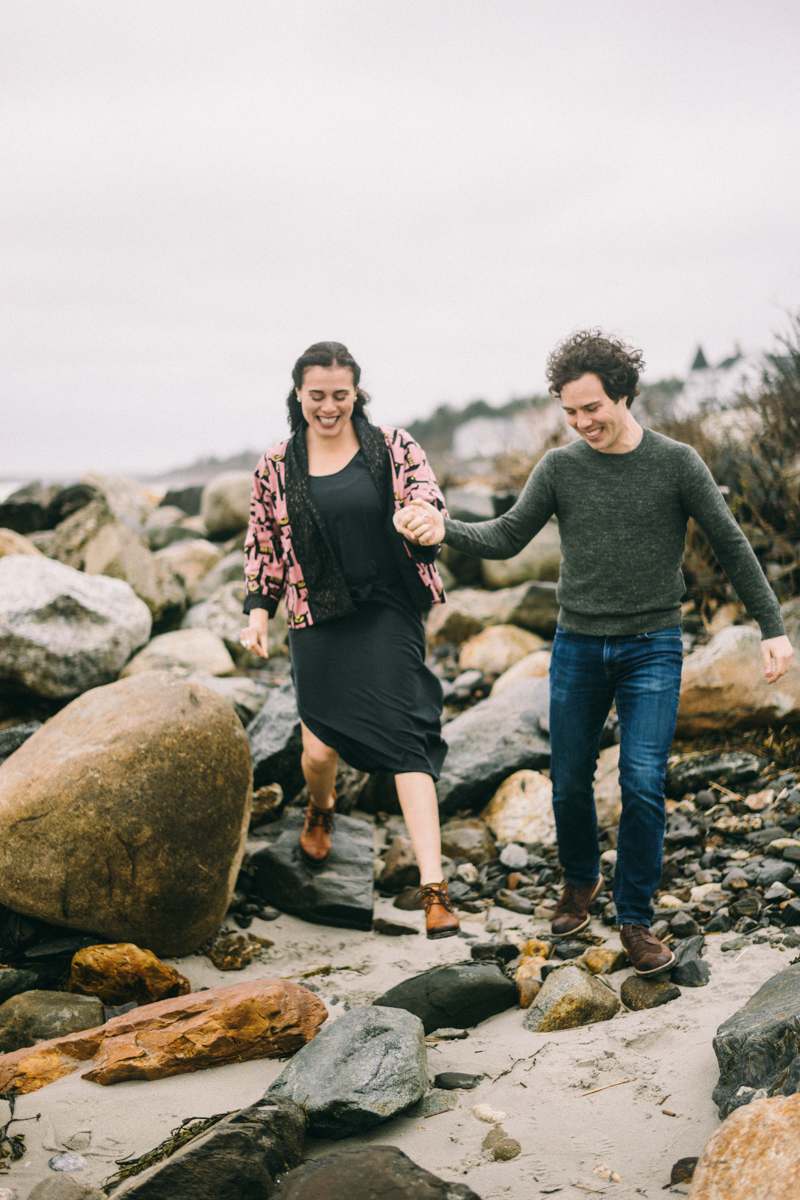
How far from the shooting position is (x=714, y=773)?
4895mm

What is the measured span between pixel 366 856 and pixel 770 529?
4.04 metres

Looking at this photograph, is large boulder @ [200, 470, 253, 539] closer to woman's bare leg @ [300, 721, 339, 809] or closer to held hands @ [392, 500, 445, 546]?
woman's bare leg @ [300, 721, 339, 809]

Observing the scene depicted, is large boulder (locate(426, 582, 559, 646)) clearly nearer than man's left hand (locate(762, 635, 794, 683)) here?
No

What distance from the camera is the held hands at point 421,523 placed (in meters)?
3.40

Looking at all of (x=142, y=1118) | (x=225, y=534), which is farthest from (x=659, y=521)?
(x=225, y=534)

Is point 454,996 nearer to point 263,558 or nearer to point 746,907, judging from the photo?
point 746,907

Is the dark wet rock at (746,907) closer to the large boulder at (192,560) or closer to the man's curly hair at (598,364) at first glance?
the man's curly hair at (598,364)

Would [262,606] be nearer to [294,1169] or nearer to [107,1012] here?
[107,1012]

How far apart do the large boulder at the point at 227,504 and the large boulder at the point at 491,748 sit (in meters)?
6.23

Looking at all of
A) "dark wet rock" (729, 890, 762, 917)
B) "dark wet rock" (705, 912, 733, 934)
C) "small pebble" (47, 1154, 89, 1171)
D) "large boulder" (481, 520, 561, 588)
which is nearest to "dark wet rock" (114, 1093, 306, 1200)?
"small pebble" (47, 1154, 89, 1171)

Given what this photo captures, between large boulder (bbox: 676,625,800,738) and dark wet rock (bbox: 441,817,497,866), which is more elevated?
large boulder (bbox: 676,625,800,738)

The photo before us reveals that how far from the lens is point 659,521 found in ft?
10.8

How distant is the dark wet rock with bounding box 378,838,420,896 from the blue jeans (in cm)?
116

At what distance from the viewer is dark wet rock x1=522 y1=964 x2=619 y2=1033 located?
3004 mm
